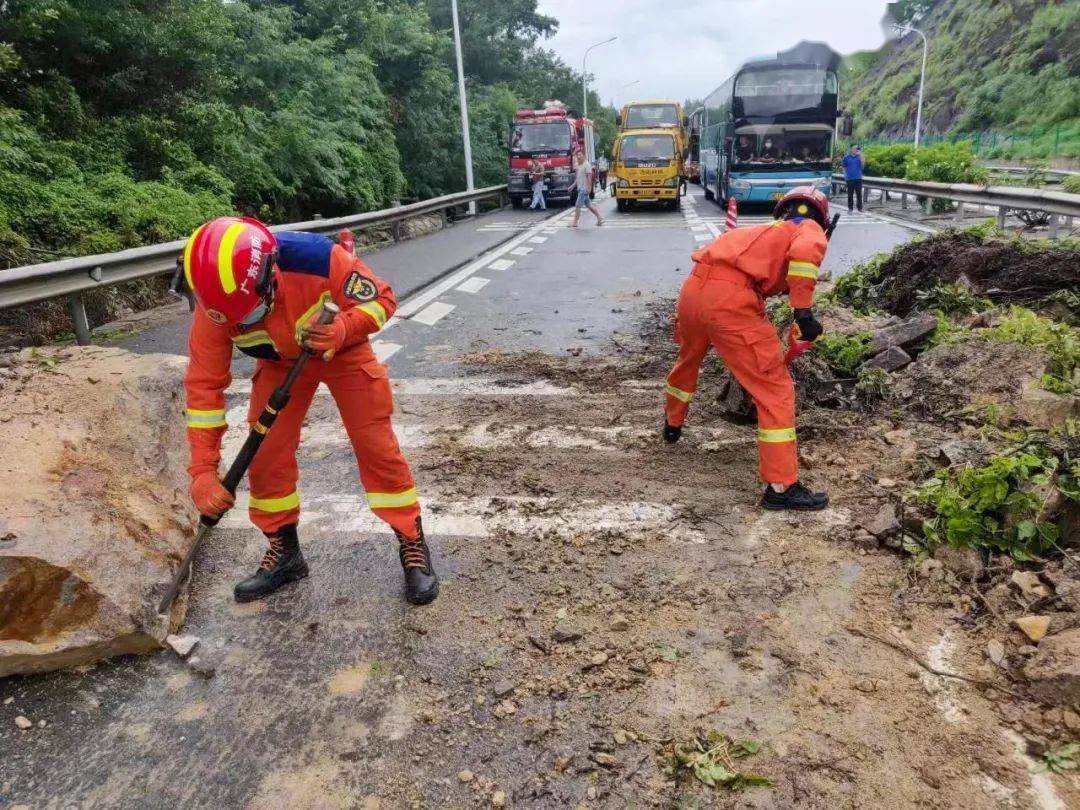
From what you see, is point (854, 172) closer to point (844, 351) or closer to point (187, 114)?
point (187, 114)

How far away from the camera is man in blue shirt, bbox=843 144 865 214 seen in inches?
763

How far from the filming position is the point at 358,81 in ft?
67.3

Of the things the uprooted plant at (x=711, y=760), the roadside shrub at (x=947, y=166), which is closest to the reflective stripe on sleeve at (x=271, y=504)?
the uprooted plant at (x=711, y=760)

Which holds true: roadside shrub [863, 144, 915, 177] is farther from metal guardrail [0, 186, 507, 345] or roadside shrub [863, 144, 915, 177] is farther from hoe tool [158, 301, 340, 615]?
hoe tool [158, 301, 340, 615]

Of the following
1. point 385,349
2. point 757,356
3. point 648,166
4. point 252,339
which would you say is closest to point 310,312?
point 252,339

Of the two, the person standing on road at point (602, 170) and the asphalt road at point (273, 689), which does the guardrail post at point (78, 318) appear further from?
the person standing on road at point (602, 170)

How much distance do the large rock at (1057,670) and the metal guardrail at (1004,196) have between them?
30.5 ft

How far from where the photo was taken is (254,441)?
3234 mm

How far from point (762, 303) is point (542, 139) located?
22.3 m

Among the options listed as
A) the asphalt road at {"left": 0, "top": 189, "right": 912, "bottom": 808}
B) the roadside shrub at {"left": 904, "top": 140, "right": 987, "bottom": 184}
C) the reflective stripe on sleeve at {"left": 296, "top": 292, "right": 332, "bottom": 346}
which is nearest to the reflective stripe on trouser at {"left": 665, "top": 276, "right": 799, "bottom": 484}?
the asphalt road at {"left": 0, "top": 189, "right": 912, "bottom": 808}

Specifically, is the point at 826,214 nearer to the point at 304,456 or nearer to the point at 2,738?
the point at 304,456

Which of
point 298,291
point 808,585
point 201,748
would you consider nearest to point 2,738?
point 201,748

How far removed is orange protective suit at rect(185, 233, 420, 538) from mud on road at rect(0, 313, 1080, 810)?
0.41 meters

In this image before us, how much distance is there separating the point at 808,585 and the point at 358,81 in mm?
20091
